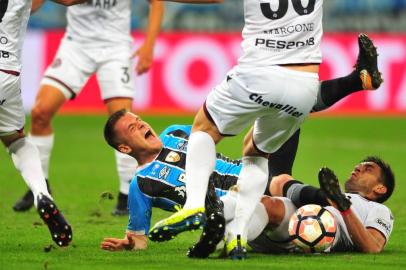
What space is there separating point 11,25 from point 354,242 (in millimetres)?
2749

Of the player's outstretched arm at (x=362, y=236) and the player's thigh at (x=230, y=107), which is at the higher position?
the player's thigh at (x=230, y=107)

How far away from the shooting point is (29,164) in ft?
25.0

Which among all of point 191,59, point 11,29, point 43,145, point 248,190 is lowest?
point 191,59

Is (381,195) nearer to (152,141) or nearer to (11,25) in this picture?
(152,141)

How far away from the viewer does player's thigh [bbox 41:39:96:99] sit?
10.3 metres

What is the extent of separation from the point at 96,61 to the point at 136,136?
10.1 feet

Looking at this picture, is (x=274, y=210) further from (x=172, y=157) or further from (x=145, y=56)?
(x=145, y=56)

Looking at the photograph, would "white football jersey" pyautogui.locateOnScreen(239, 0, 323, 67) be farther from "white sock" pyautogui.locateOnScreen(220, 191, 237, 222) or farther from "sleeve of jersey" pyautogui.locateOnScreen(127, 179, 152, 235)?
"sleeve of jersey" pyautogui.locateOnScreen(127, 179, 152, 235)

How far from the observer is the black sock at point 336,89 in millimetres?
7609

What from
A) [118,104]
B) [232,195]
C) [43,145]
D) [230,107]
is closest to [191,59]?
[118,104]

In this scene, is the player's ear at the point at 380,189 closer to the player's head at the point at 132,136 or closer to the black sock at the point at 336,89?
the black sock at the point at 336,89

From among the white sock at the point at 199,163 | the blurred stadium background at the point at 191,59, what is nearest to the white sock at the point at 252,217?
the white sock at the point at 199,163

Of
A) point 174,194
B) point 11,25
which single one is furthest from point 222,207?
point 11,25

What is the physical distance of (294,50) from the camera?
665 cm
